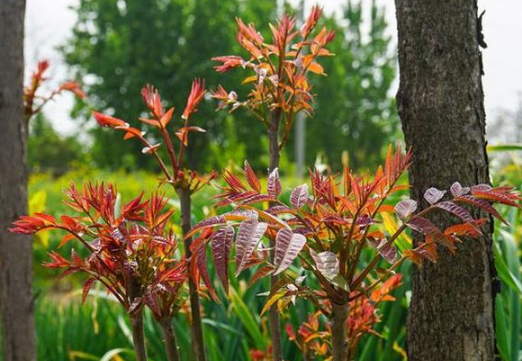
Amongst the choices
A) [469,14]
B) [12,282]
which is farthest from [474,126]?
[12,282]

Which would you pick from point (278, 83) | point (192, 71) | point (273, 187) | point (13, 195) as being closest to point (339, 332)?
point (273, 187)

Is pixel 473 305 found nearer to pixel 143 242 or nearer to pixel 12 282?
pixel 143 242

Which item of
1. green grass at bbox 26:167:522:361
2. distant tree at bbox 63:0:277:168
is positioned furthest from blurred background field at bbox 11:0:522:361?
green grass at bbox 26:167:522:361

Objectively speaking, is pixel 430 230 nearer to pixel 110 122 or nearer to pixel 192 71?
pixel 110 122

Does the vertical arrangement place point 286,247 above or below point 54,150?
below

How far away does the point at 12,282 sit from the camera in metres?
2.22

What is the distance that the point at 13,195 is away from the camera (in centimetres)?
219

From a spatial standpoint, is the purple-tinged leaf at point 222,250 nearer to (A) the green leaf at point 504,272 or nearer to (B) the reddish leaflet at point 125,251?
(B) the reddish leaflet at point 125,251

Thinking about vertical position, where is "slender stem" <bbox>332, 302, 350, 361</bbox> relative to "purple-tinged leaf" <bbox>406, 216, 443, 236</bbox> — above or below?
below

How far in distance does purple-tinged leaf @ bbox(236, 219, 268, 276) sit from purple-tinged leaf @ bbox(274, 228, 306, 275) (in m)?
0.03

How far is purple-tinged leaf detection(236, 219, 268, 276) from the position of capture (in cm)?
91

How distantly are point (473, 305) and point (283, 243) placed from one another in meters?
0.72

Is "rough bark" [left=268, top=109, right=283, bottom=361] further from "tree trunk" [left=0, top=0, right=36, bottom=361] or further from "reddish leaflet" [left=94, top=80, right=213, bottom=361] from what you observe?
"tree trunk" [left=0, top=0, right=36, bottom=361]

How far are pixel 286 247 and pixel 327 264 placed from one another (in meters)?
0.10
